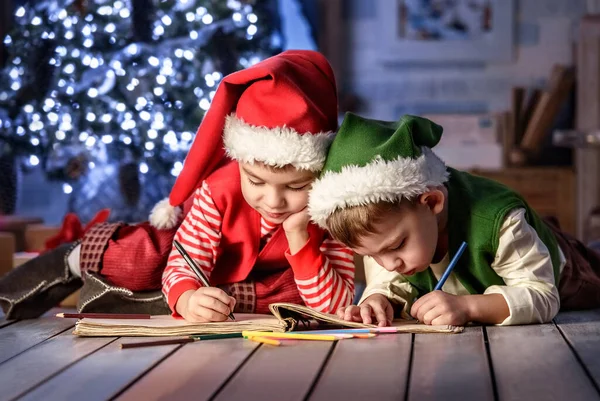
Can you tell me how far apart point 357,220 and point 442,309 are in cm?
22

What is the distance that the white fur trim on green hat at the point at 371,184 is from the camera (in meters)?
1.40

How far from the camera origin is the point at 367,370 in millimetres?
1180

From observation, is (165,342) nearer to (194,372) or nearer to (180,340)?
(180,340)

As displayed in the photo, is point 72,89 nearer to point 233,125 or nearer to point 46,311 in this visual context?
point 46,311

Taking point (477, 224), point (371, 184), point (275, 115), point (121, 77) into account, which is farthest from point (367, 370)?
point (121, 77)

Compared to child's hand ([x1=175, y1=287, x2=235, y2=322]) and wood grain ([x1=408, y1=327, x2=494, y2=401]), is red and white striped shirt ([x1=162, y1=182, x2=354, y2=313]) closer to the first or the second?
child's hand ([x1=175, y1=287, x2=235, y2=322])

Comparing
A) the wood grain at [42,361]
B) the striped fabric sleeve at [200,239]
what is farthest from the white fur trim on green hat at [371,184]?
the wood grain at [42,361]

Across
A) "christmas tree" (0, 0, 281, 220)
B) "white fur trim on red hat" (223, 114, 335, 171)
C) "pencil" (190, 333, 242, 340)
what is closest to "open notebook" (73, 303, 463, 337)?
"pencil" (190, 333, 242, 340)

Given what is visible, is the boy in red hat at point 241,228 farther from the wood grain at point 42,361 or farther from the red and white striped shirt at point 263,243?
the wood grain at point 42,361

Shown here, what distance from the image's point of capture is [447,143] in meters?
4.07

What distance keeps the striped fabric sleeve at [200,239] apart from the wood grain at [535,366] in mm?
580

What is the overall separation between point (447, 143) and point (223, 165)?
2452 mm

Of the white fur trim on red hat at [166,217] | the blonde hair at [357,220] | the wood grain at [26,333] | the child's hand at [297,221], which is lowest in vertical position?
the wood grain at [26,333]

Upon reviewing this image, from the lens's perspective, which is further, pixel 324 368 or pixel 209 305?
pixel 209 305
